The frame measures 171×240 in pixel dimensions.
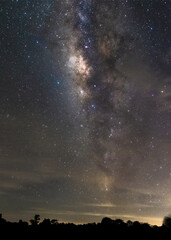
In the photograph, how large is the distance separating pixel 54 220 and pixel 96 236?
12591 millimetres

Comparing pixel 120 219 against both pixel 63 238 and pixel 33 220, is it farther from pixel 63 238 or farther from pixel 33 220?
pixel 63 238

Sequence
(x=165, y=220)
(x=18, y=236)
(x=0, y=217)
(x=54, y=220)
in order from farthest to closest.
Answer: (x=165, y=220) < (x=54, y=220) < (x=0, y=217) < (x=18, y=236)

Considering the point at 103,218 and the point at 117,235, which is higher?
the point at 103,218

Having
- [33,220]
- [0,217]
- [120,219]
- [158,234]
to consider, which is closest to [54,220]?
[33,220]

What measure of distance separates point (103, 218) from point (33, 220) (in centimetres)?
1243

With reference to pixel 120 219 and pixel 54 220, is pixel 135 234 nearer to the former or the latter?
pixel 54 220

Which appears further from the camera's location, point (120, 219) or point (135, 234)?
point (120, 219)

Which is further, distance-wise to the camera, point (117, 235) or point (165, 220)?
point (165, 220)

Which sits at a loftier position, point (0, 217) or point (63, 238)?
point (0, 217)

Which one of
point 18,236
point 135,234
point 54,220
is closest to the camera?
point 18,236

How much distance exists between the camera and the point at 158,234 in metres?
26.4

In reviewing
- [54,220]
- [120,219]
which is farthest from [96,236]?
[120,219]

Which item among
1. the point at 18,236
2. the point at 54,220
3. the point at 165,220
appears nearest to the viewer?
the point at 18,236

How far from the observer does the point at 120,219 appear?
4538 centimetres
